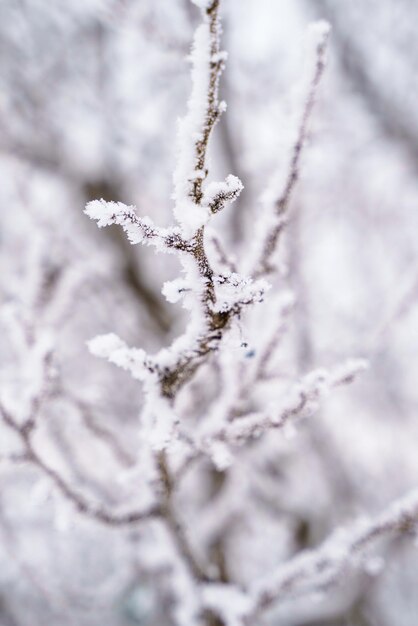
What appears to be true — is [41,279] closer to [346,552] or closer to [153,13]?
[346,552]

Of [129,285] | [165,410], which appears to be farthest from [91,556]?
[165,410]

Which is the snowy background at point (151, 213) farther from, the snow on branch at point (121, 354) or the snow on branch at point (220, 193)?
the snow on branch at point (220, 193)

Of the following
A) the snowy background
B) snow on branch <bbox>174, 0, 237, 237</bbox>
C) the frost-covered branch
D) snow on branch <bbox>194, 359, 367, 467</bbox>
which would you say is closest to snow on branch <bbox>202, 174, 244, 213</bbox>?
snow on branch <bbox>174, 0, 237, 237</bbox>

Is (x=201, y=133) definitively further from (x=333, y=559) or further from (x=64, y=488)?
(x=333, y=559)

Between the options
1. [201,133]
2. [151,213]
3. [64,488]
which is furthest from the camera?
[151,213]

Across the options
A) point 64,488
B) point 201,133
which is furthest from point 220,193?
point 64,488

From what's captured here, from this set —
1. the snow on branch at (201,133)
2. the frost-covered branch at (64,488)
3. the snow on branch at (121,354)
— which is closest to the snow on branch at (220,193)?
the snow on branch at (201,133)
